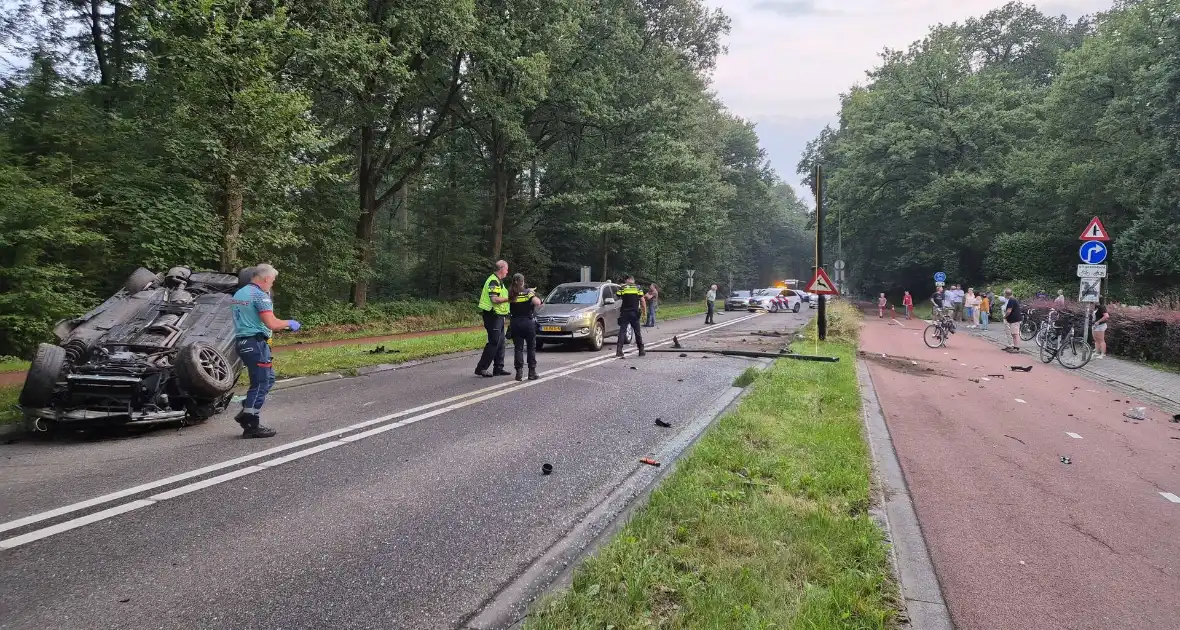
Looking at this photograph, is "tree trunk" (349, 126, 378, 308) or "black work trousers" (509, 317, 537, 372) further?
"tree trunk" (349, 126, 378, 308)

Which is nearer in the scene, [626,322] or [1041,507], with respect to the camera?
[1041,507]

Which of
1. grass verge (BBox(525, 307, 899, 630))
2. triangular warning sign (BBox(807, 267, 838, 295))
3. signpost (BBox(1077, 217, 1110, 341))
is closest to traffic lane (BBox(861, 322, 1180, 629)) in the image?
grass verge (BBox(525, 307, 899, 630))

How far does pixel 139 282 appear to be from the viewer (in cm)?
737

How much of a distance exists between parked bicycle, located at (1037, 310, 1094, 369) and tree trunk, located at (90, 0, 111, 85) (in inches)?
1048

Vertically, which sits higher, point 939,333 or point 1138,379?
point 939,333

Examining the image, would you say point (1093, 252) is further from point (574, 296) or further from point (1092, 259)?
point (574, 296)

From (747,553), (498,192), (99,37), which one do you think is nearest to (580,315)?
(747,553)

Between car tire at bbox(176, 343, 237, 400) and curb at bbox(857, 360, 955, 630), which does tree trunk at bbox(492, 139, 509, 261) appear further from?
curb at bbox(857, 360, 955, 630)

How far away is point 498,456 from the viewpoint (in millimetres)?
5668

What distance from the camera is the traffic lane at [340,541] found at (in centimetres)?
298

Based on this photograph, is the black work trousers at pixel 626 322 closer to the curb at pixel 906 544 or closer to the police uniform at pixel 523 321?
the police uniform at pixel 523 321

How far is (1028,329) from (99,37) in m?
31.1

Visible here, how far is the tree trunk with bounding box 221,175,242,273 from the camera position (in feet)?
36.5

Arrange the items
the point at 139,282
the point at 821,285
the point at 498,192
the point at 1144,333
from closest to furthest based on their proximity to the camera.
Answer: the point at 139,282
the point at 821,285
the point at 1144,333
the point at 498,192
